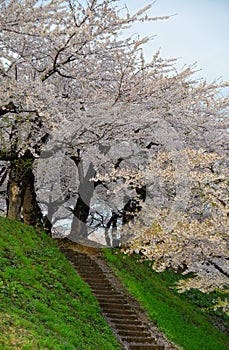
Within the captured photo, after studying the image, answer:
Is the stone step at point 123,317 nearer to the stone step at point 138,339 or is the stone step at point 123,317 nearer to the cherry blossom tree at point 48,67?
the stone step at point 138,339

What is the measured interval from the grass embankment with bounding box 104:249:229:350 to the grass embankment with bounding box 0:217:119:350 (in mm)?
2533

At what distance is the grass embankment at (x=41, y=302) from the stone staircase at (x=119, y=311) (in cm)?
62

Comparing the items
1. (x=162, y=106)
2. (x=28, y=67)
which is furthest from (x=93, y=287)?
(x=28, y=67)

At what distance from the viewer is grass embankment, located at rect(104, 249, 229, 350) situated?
13417mm

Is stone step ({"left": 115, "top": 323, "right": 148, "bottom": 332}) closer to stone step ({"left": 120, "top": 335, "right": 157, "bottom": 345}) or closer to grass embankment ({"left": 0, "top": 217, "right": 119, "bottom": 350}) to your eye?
stone step ({"left": 120, "top": 335, "right": 157, "bottom": 345})

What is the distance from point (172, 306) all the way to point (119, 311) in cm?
366

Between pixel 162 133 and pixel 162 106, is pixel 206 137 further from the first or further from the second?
pixel 162 106

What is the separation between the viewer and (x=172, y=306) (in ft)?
51.3

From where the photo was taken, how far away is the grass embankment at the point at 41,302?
7496 mm

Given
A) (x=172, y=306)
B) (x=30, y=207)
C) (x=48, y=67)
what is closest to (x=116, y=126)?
(x=48, y=67)

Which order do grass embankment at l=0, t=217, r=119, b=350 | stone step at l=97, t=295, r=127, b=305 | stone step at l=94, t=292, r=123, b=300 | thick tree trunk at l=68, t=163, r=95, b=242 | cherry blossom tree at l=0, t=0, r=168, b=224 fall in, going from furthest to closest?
1. thick tree trunk at l=68, t=163, r=95, b=242
2. stone step at l=94, t=292, r=123, b=300
3. stone step at l=97, t=295, r=127, b=305
4. cherry blossom tree at l=0, t=0, r=168, b=224
5. grass embankment at l=0, t=217, r=119, b=350

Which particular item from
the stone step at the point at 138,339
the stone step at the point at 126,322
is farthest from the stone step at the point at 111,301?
the stone step at the point at 138,339

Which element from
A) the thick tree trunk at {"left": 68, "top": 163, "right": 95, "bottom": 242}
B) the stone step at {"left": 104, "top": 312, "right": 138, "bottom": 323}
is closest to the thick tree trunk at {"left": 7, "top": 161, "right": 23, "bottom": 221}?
the thick tree trunk at {"left": 68, "top": 163, "right": 95, "bottom": 242}

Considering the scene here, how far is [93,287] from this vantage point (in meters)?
14.3
